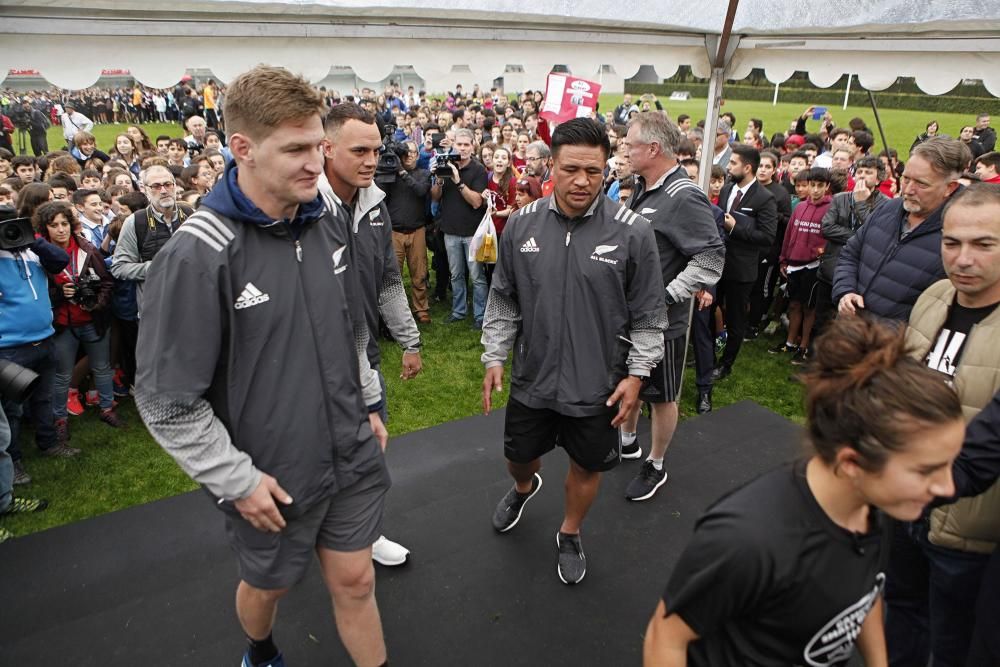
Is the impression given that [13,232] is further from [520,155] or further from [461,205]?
[520,155]

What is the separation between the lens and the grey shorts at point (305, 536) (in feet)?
6.57

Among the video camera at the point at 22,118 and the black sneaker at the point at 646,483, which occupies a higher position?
the video camera at the point at 22,118

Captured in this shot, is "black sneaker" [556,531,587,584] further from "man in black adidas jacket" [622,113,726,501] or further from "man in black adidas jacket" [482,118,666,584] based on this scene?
"man in black adidas jacket" [622,113,726,501]

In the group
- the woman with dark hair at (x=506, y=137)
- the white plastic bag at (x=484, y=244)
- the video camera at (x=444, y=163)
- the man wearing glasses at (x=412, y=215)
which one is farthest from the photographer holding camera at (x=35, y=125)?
the white plastic bag at (x=484, y=244)

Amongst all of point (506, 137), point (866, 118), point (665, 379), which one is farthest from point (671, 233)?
point (866, 118)

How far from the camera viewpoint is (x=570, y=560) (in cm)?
304

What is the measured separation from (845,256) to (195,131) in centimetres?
1025

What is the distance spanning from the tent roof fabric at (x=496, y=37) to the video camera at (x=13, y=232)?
101 centimetres

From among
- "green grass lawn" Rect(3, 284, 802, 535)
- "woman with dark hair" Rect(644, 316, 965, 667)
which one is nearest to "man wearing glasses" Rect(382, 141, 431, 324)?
"green grass lawn" Rect(3, 284, 802, 535)

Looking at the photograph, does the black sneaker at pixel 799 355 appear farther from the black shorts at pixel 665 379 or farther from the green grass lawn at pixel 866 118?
the green grass lawn at pixel 866 118

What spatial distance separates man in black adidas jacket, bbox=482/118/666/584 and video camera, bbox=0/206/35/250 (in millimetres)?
2729

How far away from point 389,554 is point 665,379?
173cm

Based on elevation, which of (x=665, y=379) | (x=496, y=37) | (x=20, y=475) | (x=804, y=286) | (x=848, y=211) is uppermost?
(x=496, y=37)

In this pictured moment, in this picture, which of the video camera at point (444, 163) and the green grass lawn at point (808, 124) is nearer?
the video camera at point (444, 163)
